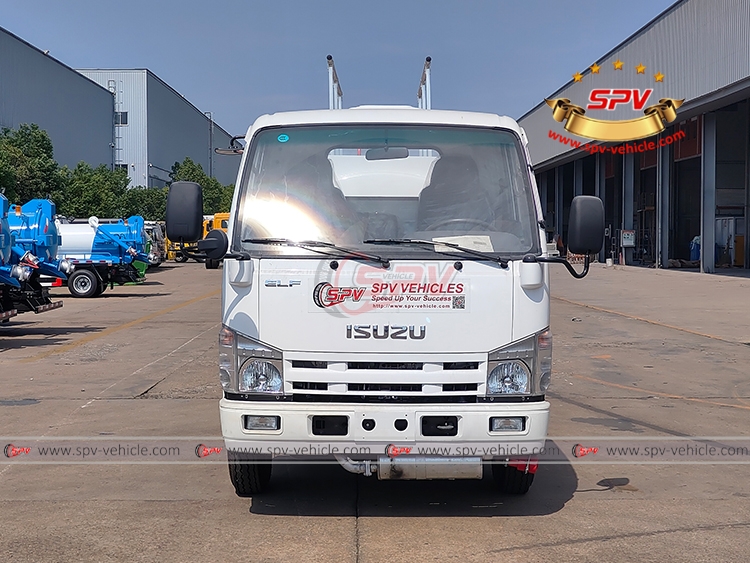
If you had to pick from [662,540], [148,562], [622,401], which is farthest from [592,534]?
[622,401]

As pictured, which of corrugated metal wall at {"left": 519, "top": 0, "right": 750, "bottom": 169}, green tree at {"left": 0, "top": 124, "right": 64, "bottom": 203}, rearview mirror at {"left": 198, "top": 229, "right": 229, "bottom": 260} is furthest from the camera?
green tree at {"left": 0, "top": 124, "right": 64, "bottom": 203}

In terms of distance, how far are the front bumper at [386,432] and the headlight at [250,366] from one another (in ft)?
0.30

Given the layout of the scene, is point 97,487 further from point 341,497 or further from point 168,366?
point 168,366

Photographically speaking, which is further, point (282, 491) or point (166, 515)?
point (282, 491)

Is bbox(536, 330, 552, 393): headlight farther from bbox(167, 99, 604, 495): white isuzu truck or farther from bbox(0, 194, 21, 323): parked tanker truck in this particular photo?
bbox(0, 194, 21, 323): parked tanker truck

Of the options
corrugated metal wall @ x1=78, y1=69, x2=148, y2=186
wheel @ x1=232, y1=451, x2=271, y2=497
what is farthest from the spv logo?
corrugated metal wall @ x1=78, y1=69, x2=148, y2=186

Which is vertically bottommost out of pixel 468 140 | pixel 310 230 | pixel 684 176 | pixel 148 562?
pixel 148 562

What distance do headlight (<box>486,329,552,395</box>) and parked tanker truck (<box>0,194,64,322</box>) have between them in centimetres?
1115

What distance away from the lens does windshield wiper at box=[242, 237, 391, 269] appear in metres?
5.07

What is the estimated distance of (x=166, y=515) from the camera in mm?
5449

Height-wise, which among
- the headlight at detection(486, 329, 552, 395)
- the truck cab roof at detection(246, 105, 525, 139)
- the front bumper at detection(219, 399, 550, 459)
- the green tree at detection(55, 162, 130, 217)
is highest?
the green tree at detection(55, 162, 130, 217)

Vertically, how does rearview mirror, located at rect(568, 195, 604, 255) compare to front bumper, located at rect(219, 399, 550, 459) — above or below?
above

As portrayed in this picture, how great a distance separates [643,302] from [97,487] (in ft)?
60.2

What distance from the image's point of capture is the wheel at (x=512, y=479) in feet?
18.6
